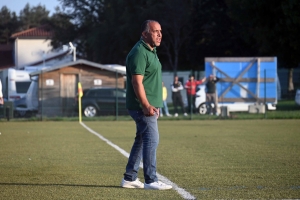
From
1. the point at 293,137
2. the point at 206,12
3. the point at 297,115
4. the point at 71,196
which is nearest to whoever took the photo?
the point at 71,196

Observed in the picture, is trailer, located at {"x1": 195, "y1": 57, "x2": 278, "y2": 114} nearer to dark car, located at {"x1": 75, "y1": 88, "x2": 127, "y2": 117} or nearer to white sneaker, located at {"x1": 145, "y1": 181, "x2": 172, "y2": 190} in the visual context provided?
dark car, located at {"x1": 75, "y1": 88, "x2": 127, "y2": 117}

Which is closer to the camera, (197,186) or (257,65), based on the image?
(197,186)

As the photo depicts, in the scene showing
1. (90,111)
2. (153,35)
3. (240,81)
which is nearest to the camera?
(153,35)

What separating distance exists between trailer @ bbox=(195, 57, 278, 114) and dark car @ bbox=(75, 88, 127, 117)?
3904 millimetres

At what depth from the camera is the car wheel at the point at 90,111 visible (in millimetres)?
32312

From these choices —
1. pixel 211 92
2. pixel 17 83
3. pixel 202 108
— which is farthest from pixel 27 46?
pixel 211 92

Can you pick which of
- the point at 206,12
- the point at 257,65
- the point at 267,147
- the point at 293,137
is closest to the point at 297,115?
the point at 257,65

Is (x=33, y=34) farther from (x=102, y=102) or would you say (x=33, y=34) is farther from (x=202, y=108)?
(x=202, y=108)

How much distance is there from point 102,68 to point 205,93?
562 cm

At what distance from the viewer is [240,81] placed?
3288 cm

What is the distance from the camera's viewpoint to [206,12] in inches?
2130

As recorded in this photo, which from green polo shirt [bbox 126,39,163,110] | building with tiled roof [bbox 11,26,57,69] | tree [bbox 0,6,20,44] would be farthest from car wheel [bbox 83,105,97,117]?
tree [bbox 0,6,20,44]

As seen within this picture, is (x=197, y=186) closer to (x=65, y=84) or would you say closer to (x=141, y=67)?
(x=141, y=67)

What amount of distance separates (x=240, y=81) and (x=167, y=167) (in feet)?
75.0
